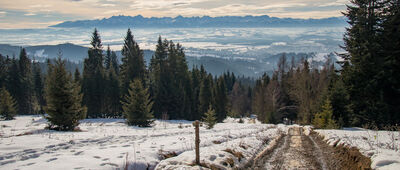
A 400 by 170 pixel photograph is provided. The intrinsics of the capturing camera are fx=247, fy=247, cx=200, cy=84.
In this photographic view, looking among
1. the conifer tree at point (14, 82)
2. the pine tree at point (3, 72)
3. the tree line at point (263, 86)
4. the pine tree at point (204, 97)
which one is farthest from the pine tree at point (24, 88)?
the pine tree at point (204, 97)

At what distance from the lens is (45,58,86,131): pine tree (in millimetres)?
17969

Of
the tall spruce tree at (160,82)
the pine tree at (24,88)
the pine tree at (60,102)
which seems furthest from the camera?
the pine tree at (24,88)

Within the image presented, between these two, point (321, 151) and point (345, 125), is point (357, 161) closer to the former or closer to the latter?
point (321, 151)

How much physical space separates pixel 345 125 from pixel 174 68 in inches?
1428

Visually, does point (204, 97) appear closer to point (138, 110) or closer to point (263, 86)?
point (263, 86)

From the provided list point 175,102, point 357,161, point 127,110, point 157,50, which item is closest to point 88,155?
point 357,161

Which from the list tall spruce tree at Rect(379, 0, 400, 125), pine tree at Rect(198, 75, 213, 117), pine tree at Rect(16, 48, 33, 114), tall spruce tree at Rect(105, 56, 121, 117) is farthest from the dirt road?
pine tree at Rect(16, 48, 33, 114)

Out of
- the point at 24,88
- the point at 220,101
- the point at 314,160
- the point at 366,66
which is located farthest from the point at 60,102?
the point at 24,88

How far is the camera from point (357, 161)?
8594mm

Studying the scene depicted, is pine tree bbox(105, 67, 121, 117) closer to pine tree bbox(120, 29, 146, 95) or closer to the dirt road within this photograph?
pine tree bbox(120, 29, 146, 95)

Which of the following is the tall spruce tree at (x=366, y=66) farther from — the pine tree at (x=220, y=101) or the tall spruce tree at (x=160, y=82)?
the tall spruce tree at (x=160, y=82)

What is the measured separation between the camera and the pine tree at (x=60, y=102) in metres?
18.0

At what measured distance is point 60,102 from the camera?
18500 millimetres

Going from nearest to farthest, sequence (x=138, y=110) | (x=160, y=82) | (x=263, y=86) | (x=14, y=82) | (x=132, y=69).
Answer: (x=138, y=110), (x=132, y=69), (x=160, y=82), (x=14, y=82), (x=263, y=86)
